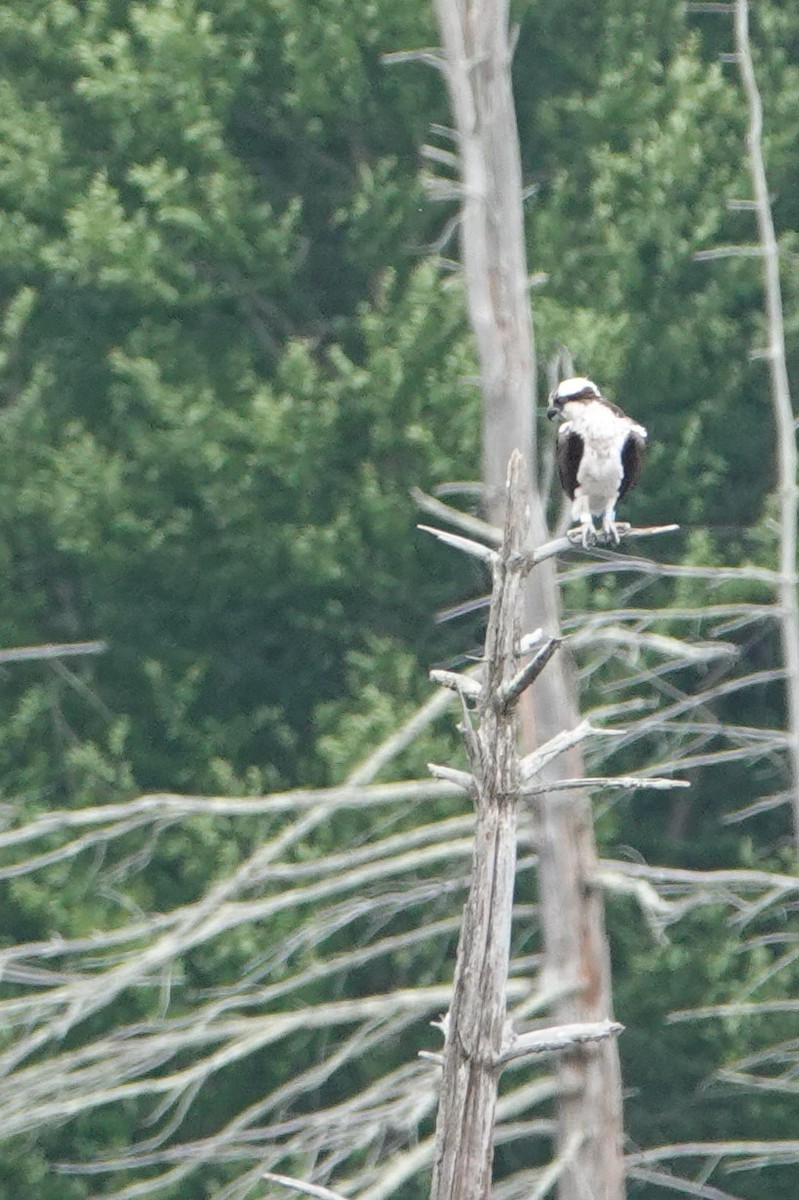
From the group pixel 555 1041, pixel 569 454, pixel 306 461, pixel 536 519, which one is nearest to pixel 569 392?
pixel 569 454

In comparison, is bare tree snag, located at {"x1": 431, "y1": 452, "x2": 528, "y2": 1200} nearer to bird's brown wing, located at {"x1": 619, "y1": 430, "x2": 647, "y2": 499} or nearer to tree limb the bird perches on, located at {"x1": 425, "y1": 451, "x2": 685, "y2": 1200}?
tree limb the bird perches on, located at {"x1": 425, "y1": 451, "x2": 685, "y2": 1200}

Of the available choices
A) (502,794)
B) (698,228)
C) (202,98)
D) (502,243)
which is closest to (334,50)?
(202,98)

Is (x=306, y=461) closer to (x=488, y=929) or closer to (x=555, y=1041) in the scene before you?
(x=488, y=929)

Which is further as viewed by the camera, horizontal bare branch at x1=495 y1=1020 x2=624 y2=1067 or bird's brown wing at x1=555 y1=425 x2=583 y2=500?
bird's brown wing at x1=555 y1=425 x2=583 y2=500

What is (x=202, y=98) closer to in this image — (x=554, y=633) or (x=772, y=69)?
(x=772, y=69)

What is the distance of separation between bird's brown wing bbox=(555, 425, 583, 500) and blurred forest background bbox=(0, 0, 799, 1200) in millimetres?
Answer: 5315

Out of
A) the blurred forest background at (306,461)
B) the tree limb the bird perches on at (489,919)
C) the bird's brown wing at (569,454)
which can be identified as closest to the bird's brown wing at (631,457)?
the bird's brown wing at (569,454)

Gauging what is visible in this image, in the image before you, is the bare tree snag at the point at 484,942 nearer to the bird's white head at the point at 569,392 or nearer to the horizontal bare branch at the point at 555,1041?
the horizontal bare branch at the point at 555,1041

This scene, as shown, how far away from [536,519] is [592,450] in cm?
254

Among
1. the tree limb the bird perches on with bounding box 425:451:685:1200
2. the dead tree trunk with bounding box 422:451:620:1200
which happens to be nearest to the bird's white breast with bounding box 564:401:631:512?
the tree limb the bird perches on with bounding box 425:451:685:1200

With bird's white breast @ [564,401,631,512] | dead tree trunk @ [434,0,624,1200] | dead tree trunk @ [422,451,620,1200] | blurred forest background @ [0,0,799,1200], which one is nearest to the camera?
dead tree trunk @ [422,451,620,1200]

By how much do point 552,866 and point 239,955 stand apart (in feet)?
10.4

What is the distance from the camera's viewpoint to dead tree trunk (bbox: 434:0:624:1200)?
10.1 meters

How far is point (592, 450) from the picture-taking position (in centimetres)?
751
